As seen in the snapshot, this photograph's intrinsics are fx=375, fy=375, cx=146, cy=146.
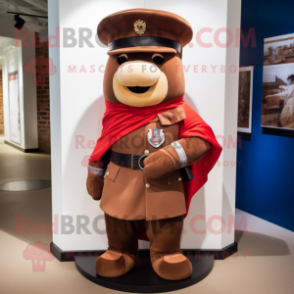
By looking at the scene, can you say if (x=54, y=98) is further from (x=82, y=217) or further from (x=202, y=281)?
(x=202, y=281)

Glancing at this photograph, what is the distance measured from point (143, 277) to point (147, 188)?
23.4 inches

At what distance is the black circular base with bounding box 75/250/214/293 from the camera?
2.23 metres

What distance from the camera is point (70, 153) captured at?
2613 mm

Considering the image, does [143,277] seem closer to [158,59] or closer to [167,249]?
[167,249]

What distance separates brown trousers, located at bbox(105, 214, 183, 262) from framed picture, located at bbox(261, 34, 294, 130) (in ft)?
5.32

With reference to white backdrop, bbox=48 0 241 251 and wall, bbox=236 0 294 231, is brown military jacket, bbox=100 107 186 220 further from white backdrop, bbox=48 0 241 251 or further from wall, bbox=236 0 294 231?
wall, bbox=236 0 294 231

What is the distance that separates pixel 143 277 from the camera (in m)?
2.32

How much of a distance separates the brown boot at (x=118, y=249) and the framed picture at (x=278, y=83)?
5.86ft

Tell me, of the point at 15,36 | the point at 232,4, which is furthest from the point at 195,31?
the point at 15,36

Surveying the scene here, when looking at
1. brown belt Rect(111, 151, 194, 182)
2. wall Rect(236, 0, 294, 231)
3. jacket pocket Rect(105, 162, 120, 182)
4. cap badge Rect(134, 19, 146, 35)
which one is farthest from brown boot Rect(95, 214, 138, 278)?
wall Rect(236, 0, 294, 231)

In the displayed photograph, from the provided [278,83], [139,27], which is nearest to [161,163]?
[139,27]

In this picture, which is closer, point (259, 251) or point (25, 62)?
point (259, 251)

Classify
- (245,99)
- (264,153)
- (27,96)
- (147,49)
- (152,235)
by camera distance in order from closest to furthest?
(147,49)
(152,235)
(264,153)
(245,99)
(27,96)

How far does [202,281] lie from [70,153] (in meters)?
1.22
